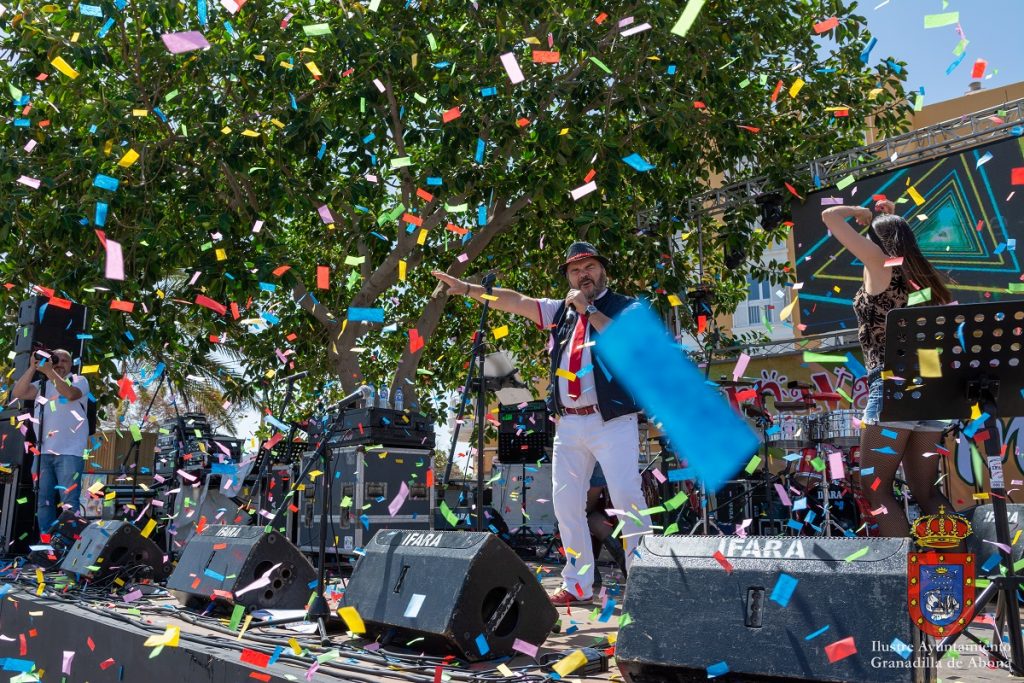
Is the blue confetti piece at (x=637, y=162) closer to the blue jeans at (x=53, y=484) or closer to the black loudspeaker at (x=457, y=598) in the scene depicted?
the blue jeans at (x=53, y=484)

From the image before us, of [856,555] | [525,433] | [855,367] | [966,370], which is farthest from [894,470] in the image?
[855,367]

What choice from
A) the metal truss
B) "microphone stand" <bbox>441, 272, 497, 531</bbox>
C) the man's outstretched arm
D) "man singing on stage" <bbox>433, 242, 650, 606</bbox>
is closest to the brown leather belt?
"man singing on stage" <bbox>433, 242, 650, 606</bbox>

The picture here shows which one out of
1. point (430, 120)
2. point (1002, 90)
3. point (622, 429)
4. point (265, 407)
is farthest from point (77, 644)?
point (1002, 90)

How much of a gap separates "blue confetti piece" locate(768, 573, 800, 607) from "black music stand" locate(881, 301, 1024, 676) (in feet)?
1.97

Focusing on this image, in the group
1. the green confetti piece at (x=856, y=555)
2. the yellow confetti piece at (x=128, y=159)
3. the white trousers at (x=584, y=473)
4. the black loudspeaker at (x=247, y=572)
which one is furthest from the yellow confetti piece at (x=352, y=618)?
the yellow confetti piece at (x=128, y=159)

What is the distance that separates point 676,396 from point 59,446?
15.5ft

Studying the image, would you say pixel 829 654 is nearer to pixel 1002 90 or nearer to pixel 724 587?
pixel 724 587

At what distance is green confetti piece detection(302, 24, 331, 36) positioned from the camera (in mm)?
8000

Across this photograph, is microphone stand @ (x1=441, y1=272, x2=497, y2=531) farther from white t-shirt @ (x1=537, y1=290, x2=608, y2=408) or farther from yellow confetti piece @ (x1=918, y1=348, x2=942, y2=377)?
yellow confetti piece @ (x1=918, y1=348, x2=942, y2=377)

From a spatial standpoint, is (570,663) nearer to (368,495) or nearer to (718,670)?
(718,670)

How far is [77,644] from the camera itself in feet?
12.4

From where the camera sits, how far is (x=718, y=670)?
6.99 feet

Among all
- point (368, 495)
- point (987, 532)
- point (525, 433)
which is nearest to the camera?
point (987, 532)

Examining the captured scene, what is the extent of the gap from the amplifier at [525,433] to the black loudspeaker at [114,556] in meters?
4.47
